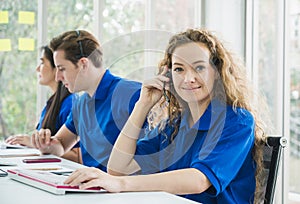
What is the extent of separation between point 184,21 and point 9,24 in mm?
1378

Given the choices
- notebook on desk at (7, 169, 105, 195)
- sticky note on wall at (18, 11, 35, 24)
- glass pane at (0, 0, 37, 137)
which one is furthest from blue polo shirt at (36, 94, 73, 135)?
notebook on desk at (7, 169, 105, 195)

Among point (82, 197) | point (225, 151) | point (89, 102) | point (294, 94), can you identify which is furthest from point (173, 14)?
point (82, 197)

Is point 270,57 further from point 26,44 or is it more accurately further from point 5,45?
point 5,45

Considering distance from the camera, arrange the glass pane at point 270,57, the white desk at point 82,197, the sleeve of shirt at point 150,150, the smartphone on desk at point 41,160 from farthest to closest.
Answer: the glass pane at point 270,57, the smartphone on desk at point 41,160, the sleeve of shirt at point 150,150, the white desk at point 82,197

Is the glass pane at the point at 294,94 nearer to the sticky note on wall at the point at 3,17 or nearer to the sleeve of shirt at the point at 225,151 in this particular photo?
the sleeve of shirt at the point at 225,151

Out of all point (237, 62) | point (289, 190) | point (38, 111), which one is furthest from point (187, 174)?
point (38, 111)

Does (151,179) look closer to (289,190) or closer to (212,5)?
(289,190)

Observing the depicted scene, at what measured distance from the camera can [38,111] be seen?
3844 mm

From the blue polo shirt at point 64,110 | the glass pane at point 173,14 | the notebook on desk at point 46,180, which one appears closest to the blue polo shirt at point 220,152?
the notebook on desk at point 46,180

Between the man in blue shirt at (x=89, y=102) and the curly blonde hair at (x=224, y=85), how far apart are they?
444 mm

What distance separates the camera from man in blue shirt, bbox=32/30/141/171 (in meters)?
2.41

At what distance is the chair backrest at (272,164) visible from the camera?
5.12 feet

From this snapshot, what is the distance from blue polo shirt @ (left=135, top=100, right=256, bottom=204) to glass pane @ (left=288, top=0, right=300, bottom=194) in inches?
68.1

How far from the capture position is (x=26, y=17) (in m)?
3.80
